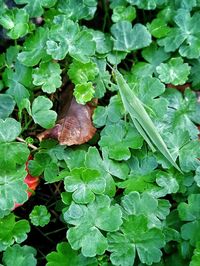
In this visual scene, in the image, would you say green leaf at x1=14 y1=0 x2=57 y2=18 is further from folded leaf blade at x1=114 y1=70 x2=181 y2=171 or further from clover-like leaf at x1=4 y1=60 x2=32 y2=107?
folded leaf blade at x1=114 y1=70 x2=181 y2=171

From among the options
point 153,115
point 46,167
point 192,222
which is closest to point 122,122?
point 153,115

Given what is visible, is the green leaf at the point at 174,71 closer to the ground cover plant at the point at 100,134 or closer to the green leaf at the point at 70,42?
the ground cover plant at the point at 100,134

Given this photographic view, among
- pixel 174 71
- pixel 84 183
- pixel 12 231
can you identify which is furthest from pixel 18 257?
pixel 174 71

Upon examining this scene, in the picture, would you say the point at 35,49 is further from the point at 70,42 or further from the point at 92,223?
the point at 92,223

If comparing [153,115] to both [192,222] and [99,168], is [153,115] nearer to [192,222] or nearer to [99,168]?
[99,168]

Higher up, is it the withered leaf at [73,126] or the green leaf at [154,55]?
the green leaf at [154,55]

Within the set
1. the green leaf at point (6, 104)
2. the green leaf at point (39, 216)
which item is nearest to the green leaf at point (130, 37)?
the green leaf at point (6, 104)

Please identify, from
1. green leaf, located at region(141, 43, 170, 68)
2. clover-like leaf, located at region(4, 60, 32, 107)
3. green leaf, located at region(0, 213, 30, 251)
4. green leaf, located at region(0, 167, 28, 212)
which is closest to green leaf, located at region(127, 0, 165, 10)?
green leaf, located at region(141, 43, 170, 68)
